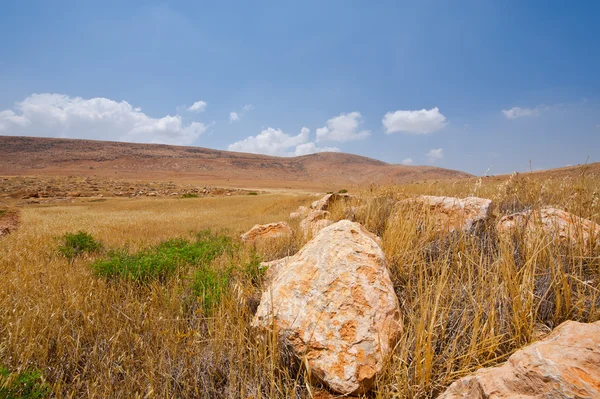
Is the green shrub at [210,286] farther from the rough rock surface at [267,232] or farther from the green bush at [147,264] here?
the rough rock surface at [267,232]

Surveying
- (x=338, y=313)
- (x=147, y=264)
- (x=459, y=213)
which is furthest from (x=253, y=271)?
(x=459, y=213)

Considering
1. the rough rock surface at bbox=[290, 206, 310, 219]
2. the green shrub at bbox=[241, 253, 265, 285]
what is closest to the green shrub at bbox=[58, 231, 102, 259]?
the green shrub at bbox=[241, 253, 265, 285]

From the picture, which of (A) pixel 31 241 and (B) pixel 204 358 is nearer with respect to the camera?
(B) pixel 204 358

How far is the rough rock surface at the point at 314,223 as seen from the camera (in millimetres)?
5477

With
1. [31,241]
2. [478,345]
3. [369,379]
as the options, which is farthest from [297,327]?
[31,241]

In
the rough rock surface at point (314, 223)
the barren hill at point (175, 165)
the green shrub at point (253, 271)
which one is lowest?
the green shrub at point (253, 271)

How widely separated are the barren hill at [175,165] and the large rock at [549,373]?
1907 inches

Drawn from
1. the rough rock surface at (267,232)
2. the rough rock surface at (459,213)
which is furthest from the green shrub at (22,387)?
the rough rock surface at (267,232)

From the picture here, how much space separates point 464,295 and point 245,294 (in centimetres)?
204

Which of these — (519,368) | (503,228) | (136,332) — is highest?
(503,228)

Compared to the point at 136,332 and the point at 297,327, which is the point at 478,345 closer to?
the point at 297,327

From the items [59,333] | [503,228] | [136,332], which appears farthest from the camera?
[503,228]

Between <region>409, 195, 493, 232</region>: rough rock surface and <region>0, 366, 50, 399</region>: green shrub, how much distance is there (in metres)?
4.08

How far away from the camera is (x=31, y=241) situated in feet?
19.2
